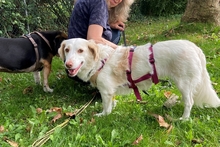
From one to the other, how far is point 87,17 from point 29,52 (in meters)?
1.10

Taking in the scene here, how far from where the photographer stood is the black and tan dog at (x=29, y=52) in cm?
404

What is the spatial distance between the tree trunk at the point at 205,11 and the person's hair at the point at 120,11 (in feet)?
13.2

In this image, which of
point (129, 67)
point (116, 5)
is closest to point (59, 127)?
point (129, 67)

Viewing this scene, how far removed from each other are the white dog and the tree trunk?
5.04 m

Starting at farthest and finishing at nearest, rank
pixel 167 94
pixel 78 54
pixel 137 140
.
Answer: pixel 167 94 < pixel 78 54 < pixel 137 140

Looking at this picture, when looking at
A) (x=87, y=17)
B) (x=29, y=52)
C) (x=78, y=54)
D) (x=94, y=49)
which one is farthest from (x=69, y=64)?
(x=29, y=52)

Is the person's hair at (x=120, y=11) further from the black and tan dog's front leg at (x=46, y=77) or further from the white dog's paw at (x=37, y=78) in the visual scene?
the white dog's paw at (x=37, y=78)

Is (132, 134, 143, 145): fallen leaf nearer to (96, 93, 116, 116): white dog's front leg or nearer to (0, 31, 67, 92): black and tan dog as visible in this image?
(96, 93, 116, 116): white dog's front leg

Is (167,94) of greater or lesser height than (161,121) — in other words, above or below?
below

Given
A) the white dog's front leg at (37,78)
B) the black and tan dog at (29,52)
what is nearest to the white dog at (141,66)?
the black and tan dog at (29,52)

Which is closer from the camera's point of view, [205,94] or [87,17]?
[205,94]

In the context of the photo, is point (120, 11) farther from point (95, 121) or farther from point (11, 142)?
point (11, 142)

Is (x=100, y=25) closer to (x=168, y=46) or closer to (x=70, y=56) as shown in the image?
(x=70, y=56)

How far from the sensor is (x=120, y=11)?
4336 millimetres
